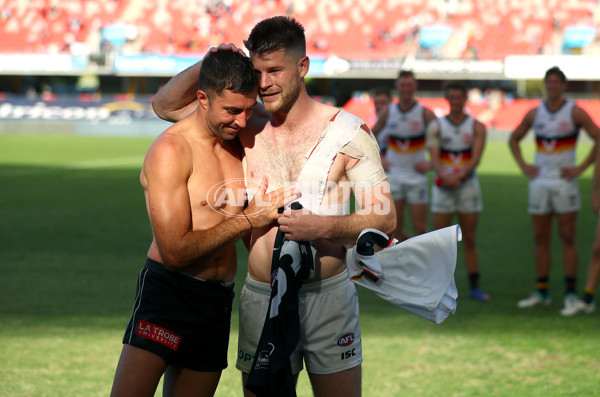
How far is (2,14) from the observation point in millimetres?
42906

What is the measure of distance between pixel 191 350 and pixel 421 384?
2469 mm

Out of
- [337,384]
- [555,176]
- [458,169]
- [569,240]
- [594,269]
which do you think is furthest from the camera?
[458,169]

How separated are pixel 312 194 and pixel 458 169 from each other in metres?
5.42

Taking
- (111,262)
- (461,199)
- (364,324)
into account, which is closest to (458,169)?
(461,199)

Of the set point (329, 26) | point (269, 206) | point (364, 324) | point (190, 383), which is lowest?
point (364, 324)

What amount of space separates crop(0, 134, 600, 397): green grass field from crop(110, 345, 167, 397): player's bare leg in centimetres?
202

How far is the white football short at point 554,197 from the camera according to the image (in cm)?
771

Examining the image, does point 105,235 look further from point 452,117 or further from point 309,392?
point 309,392

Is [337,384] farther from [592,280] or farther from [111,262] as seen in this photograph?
[111,262]

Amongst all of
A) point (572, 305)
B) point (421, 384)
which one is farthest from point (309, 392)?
point (572, 305)

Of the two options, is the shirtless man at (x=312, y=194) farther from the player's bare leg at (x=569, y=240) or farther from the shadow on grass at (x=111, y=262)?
the player's bare leg at (x=569, y=240)

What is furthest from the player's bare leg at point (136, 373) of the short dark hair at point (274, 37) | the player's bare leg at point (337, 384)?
the short dark hair at point (274, 37)

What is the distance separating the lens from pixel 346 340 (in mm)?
3592

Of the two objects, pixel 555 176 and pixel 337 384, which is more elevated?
pixel 555 176
